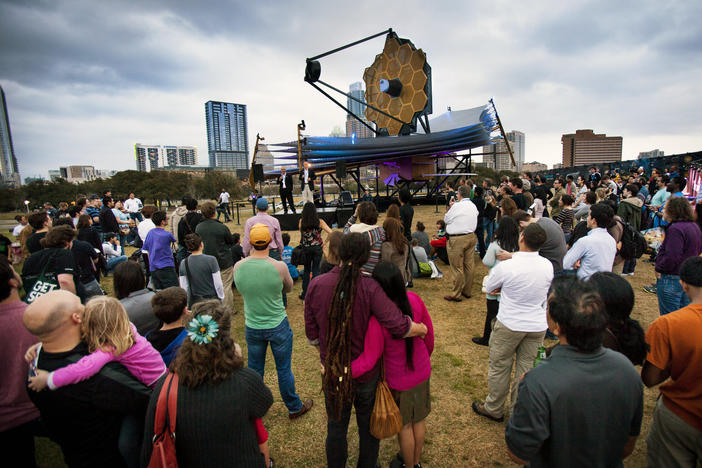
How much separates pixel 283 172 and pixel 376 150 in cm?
626

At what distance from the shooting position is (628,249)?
150 inches

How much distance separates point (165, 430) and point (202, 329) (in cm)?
44

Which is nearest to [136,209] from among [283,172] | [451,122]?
[283,172]

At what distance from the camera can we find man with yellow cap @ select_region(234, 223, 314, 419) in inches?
106

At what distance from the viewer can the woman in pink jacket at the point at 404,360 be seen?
1.86 m

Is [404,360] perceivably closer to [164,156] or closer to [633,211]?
[633,211]

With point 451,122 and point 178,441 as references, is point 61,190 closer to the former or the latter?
point 451,122

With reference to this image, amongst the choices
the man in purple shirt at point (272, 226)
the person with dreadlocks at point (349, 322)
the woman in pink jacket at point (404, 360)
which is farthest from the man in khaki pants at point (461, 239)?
the person with dreadlocks at point (349, 322)

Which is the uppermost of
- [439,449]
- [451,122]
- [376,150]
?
[451,122]

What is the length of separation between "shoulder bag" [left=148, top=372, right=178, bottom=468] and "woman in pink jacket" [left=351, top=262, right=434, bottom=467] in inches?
36.0

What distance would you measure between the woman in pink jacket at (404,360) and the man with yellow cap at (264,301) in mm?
1121

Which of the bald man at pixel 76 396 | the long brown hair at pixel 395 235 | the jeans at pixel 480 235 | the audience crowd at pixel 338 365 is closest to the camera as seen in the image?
the audience crowd at pixel 338 365

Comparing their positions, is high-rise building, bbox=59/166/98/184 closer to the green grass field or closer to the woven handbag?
the green grass field

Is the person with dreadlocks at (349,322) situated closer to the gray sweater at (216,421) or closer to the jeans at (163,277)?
the gray sweater at (216,421)
